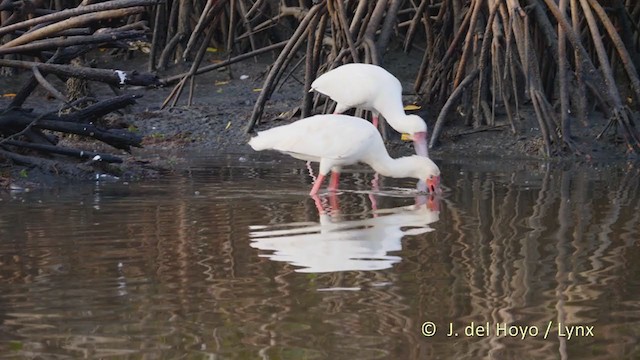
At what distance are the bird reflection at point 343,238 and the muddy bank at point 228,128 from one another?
259cm

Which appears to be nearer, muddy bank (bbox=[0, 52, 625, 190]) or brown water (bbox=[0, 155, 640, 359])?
brown water (bbox=[0, 155, 640, 359])

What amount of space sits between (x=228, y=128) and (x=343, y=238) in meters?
6.15

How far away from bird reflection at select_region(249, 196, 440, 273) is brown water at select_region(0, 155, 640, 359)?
18 mm

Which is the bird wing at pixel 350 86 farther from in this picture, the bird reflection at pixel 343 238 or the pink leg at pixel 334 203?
the bird reflection at pixel 343 238

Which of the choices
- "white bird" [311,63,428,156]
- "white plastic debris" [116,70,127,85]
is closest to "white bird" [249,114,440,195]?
"white plastic debris" [116,70,127,85]

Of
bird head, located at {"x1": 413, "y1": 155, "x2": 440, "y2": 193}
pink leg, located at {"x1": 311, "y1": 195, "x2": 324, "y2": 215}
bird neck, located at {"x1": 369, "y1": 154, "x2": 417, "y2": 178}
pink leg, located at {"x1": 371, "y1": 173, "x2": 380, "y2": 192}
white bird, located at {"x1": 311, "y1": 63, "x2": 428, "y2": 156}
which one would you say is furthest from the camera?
white bird, located at {"x1": 311, "y1": 63, "x2": 428, "y2": 156}

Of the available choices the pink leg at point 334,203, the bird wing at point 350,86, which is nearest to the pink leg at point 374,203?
the pink leg at point 334,203

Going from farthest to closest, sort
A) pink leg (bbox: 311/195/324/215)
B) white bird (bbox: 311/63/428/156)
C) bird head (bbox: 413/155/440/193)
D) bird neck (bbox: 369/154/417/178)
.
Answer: white bird (bbox: 311/63/428/156)
bird neck (bbox: 369/154/417/178)
bird head (bbox: 413/155/440/193)
pink leg (bbox: 311/195/324/215)

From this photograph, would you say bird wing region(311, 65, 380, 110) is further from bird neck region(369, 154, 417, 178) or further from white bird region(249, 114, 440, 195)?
bird neck region(369, 154, 417, 178)

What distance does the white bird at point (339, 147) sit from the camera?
8.38m

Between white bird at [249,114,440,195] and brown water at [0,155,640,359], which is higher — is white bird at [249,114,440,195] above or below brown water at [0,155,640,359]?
above

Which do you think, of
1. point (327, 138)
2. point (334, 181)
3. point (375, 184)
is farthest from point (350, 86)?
point (327, 138)

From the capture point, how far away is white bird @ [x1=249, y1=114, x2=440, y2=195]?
838 cm

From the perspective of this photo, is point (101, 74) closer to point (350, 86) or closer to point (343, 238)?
point (350, 86)
